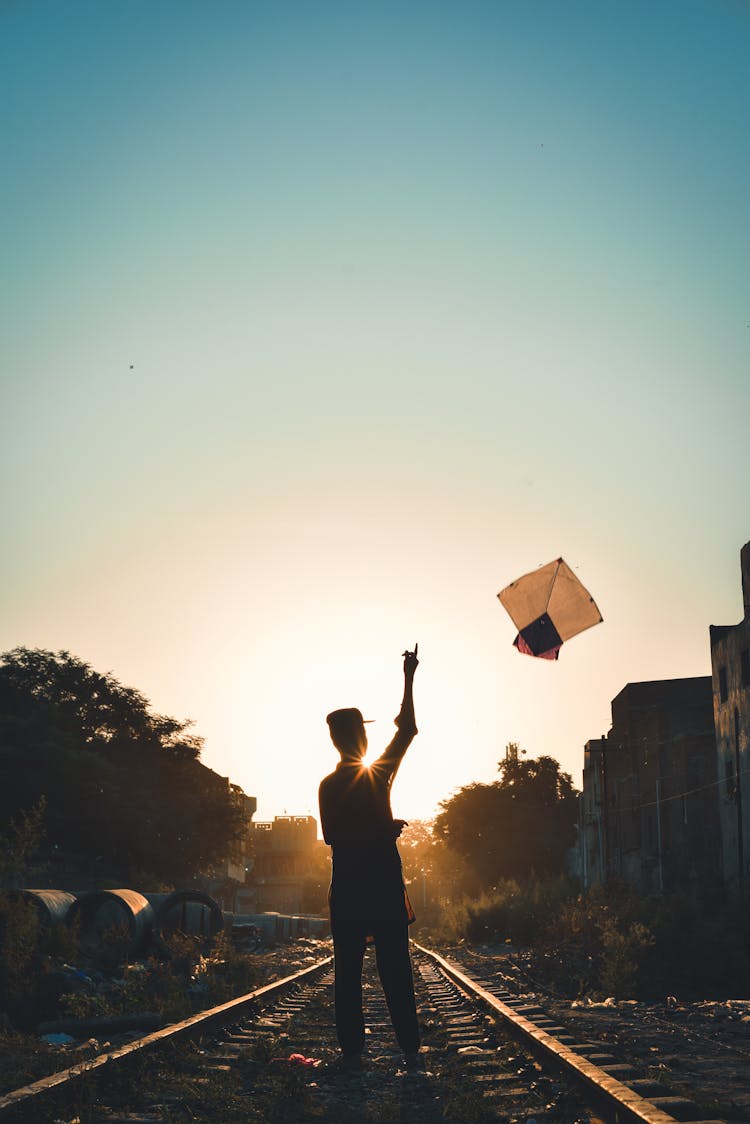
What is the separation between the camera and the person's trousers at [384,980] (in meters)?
5.96

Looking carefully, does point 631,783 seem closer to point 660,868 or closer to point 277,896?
point 660,868

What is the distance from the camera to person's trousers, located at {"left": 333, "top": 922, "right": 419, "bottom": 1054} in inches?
235

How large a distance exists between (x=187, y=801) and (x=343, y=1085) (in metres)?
47.9

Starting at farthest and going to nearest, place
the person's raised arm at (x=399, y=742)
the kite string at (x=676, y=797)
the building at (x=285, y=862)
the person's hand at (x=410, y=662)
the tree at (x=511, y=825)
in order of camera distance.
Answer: the building at (x=285, y=862), the tree at (x=511, y=825), the kite string at (x=676, y=797), the person's hand at (x=410, y=662), the person's raised arm at (x=399, y=742)

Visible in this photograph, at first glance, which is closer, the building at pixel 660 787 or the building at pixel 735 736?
the building at pixel 735 736

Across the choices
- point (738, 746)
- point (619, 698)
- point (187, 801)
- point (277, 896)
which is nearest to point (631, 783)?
point (619, 698)

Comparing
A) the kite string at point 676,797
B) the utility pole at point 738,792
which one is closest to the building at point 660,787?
the kite string at point 676,797

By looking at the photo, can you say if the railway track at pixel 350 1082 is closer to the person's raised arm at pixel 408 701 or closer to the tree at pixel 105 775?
the person's raised arm at pixel 408 701

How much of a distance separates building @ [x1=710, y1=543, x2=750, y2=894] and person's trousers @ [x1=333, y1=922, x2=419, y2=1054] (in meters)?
25.9

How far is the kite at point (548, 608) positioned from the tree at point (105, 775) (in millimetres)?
34462

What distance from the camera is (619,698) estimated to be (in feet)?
169

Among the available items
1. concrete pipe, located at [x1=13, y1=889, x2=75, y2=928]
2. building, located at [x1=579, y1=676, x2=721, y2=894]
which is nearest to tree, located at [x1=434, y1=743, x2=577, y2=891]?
building, located at [x1=579, y1=676, x2=721, y2=894]

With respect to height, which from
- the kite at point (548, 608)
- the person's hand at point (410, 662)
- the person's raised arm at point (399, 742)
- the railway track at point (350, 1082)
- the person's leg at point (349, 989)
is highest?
the kite at point (548, 608)

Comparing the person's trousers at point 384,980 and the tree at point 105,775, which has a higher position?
the tree at point 105,775
